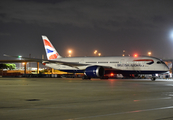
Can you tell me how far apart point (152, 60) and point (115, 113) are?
3116 centimetres

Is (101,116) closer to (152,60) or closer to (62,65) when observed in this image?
(152,60)

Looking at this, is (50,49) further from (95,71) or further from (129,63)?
(129,63)

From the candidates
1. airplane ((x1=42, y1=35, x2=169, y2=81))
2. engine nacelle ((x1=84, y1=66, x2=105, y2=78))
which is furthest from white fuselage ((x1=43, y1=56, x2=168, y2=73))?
engine nacelle ((x1=84, y1=66, x2=105, y2=78))

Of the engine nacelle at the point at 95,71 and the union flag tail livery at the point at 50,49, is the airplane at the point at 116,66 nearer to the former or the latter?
the engine nacelle at the point at 95,71

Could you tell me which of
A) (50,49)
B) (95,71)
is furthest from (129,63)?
(50,49)

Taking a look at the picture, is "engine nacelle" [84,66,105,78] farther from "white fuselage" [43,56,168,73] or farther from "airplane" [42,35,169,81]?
"white fuselage" [43,56,168,73]

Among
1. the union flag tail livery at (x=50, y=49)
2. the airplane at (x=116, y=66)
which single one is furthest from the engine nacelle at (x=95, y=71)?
the union flag tail livery at (x=50, y=49)

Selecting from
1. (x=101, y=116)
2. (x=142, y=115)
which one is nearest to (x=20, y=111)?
(x=101, y=116)

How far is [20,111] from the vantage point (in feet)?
31.0

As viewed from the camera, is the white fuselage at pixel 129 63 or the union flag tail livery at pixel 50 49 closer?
the white fuselage at pixel 129 63

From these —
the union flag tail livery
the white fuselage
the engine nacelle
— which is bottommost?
the engine nacelle

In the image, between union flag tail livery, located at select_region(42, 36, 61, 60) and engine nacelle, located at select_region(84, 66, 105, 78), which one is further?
union flag tail livery, located at select_region(42, 36, 61, 60)

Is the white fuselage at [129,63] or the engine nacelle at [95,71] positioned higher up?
the white fuselage at [129,63]

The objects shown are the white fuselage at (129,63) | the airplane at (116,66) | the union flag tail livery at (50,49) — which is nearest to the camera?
the white fuselage at (129,63)
